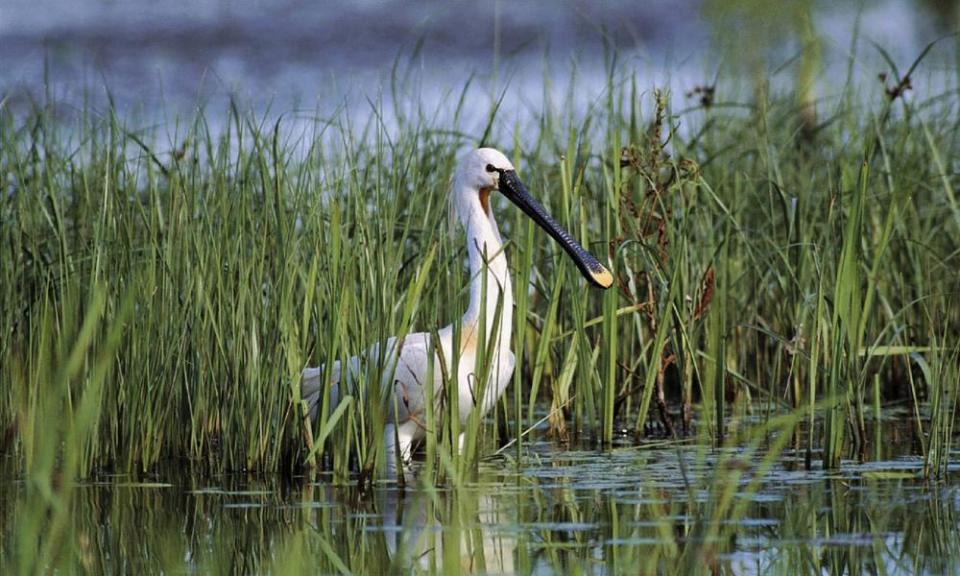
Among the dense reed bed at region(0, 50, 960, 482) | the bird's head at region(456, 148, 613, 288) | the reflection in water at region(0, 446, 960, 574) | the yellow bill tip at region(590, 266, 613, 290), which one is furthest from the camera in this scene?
the bird's head at region(456, 148, 613, 288)

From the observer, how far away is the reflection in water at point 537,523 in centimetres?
443

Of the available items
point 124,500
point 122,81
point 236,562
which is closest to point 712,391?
point 124,500

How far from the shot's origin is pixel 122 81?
21.8 meters

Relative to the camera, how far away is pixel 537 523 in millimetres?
5000

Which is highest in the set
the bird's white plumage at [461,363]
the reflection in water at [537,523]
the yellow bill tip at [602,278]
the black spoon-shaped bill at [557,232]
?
the black spoon-shaped bill at [557,232]

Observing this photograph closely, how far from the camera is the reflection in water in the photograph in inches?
175

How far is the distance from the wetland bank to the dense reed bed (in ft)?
0.08

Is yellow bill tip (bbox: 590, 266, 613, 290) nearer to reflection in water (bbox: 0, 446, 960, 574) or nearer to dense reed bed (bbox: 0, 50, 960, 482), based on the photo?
dense reed bed (bbox: 0, 50, 960, 482)

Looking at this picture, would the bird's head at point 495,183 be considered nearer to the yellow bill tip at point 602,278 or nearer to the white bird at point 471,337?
the white bird at point 471,337

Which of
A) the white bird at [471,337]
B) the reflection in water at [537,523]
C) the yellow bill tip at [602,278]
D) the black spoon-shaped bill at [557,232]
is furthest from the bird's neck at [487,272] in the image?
the reflection in water at [537,523]

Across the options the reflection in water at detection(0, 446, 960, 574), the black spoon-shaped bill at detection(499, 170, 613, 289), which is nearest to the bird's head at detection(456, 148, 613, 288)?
the black spoon-shaped bill at detection(499, 170, 613, 289)

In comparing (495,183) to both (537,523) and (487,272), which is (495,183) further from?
(537,523)

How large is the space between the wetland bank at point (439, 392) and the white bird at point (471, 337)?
4.8 inches

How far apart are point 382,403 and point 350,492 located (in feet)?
1.34
